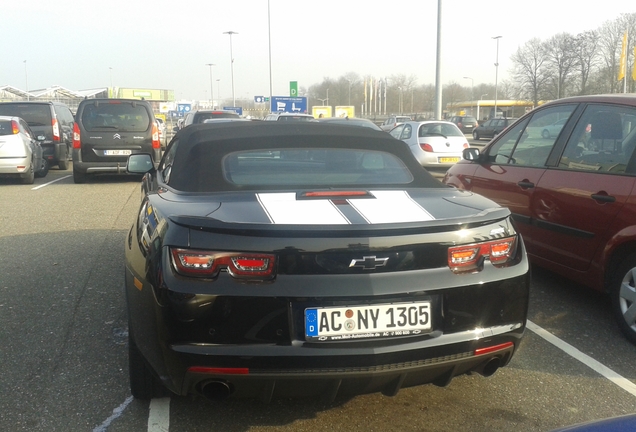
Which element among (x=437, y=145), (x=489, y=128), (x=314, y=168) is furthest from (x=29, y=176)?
(x=489, y=128)

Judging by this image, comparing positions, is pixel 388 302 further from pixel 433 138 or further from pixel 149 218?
pixel 433 138

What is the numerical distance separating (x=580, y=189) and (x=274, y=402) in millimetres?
2697

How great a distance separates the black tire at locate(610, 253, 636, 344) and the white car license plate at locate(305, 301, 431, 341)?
2113 mm

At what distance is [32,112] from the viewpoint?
16203 mm

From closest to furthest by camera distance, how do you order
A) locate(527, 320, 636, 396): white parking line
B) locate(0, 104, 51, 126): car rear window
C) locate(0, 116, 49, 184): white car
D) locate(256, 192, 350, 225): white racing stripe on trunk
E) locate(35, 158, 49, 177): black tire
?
locate(256, 192, 350, 225): white racing stripe on trunk, locate(527, 320, 636, 396): white parking line, locate(0, 116, 49, 184): white car, locate(35, 158, 49, 177): black tire, locate(0, 104, 51, 126): car rear window

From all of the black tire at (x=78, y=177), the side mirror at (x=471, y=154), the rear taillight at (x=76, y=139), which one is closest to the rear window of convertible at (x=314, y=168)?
the side mirror at (x=471, y=154)

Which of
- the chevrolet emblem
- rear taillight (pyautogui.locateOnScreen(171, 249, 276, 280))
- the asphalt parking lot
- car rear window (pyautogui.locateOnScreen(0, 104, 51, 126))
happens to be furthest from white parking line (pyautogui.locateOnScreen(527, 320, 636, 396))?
car rear window (pyautogui.locateOnScreen(0, 104, 51, 126))

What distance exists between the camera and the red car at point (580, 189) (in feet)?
13.7

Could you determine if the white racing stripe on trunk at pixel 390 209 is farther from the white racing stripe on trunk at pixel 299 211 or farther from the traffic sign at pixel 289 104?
the traffic sign at pixel 289 104

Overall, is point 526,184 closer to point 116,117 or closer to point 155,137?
point 155,137

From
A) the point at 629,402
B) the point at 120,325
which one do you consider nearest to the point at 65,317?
the point at 120,325

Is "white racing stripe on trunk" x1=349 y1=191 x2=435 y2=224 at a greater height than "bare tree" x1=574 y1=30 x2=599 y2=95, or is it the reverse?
"bare tree" x1=574 y1=30 x2=599 y2=95

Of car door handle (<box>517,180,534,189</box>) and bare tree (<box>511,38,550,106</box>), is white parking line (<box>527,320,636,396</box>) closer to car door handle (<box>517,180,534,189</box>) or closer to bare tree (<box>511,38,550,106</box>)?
car door handle (<box>517,180,534,189</box>)

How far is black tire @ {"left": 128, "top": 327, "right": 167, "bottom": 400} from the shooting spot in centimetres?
308
